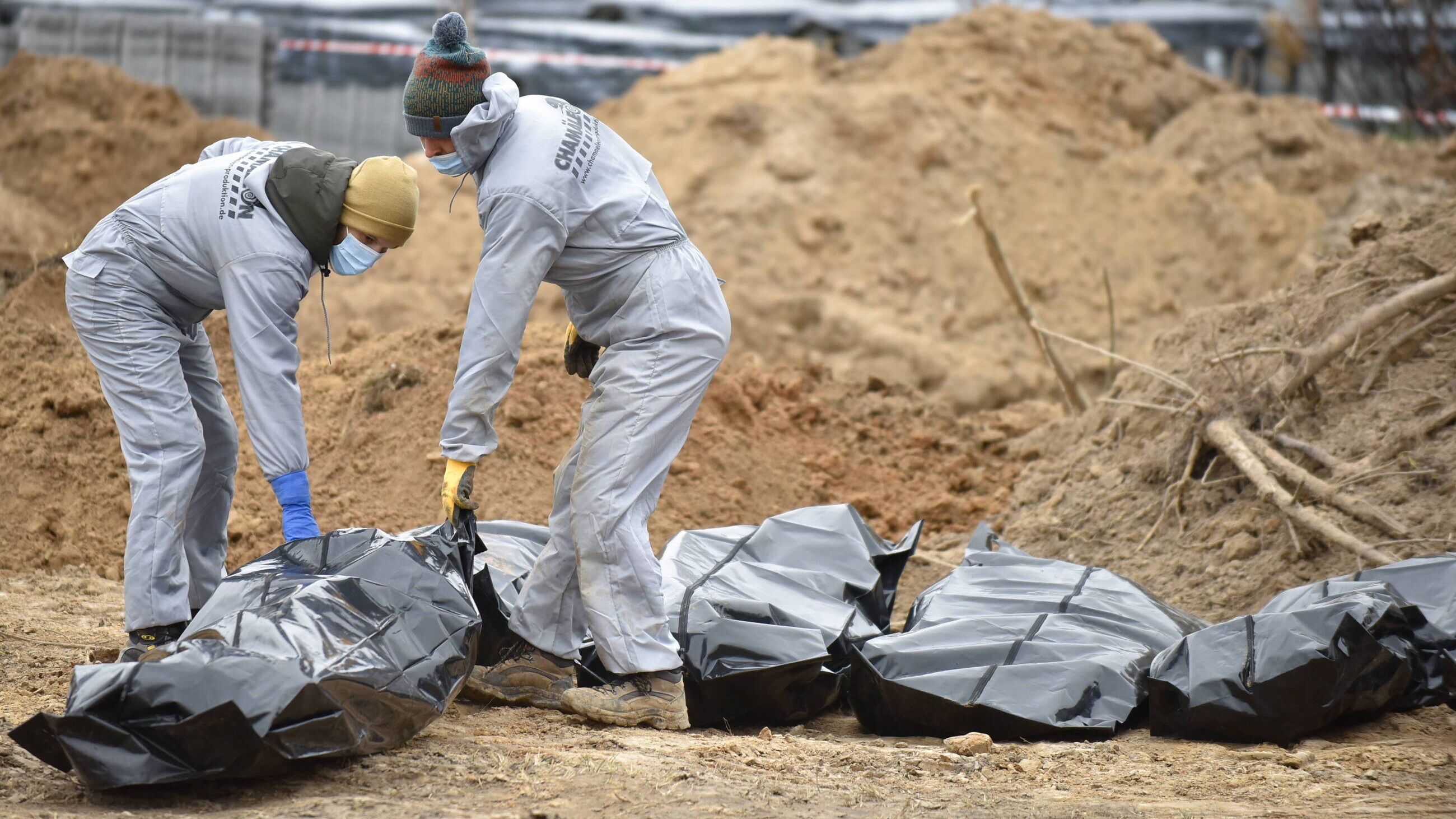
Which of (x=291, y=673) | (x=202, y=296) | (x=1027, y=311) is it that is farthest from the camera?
(x=1027, y=311)

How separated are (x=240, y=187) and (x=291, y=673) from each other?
1.45 metres

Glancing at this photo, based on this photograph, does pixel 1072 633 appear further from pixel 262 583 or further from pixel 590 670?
pixel 262 583

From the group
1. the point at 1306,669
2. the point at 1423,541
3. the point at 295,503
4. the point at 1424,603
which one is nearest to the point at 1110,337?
the point at 1423,541

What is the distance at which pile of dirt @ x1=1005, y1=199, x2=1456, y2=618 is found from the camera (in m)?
4.48

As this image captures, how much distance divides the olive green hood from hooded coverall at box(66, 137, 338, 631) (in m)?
0.02

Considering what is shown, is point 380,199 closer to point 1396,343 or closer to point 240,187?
point 240,187

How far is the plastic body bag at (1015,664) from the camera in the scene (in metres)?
3.44

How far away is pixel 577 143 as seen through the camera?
10.7ft

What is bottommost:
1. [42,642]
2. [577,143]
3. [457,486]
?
[42,642]

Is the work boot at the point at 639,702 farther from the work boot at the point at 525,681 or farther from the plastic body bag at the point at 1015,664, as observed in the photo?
the plastic body bag at the point at 1015,664

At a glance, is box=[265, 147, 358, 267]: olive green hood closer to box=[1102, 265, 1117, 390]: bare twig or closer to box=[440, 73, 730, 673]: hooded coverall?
box=[440, 73, 730, 673]: hooded coverall

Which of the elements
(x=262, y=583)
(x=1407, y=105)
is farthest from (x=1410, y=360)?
(x=1407, y=105)

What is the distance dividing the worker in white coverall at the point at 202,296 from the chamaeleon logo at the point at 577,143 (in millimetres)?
467

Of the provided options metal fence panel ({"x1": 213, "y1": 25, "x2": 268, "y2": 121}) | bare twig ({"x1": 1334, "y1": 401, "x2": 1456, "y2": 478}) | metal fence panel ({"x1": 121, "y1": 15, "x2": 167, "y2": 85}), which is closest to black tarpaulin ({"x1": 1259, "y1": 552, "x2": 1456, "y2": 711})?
bare twig ({"x1": 1334, "y1": 401, "x2": 1456, "y2": 478})
